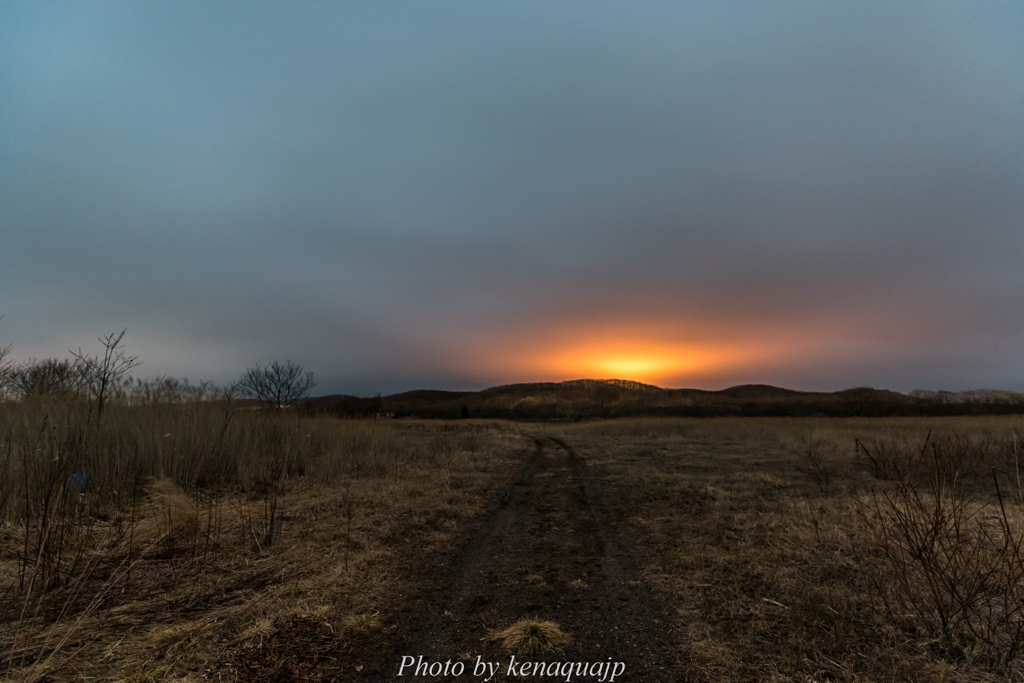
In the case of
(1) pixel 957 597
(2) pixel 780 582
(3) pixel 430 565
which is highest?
(1) pixel 957 597

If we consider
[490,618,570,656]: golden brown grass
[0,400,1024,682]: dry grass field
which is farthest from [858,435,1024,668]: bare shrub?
[490,618,570,656]: golden brown grass

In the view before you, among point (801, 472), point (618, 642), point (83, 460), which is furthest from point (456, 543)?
point (801, 472)

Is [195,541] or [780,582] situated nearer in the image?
[780,582]

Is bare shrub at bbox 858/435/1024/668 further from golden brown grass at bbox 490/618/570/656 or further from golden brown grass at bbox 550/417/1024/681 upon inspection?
golden brown grass at bbox 490/618/570/656

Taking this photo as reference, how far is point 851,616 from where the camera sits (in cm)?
368

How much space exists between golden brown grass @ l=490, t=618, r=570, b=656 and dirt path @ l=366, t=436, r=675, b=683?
7 cm

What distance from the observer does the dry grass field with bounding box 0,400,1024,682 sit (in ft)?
10.2

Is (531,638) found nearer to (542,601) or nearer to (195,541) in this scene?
(542,601)

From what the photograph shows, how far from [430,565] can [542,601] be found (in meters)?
1.65

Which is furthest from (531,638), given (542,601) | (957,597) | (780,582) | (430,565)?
(957,597)

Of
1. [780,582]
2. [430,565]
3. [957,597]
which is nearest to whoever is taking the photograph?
[957,597]

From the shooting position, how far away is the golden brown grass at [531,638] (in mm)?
3389

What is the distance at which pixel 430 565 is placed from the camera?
17.4ft

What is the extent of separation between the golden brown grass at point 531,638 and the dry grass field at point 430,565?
12 centimetres
